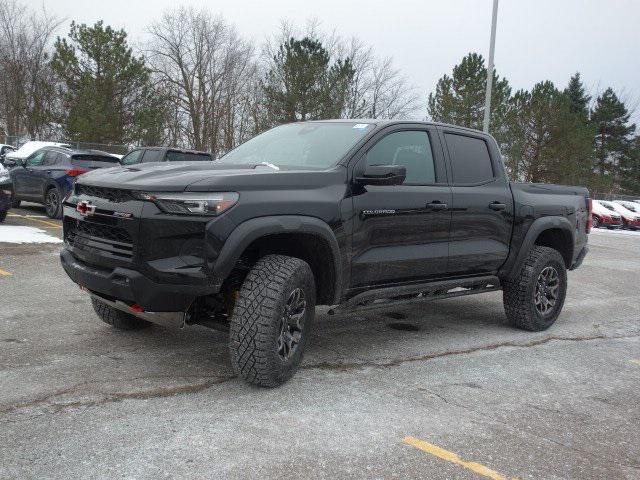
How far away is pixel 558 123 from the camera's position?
43656 mm

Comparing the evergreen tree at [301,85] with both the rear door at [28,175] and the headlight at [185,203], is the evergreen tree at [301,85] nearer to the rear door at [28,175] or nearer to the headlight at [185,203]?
the rear door at [28,175]

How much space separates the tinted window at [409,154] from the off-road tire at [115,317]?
227cm

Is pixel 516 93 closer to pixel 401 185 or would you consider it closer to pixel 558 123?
pixel 558 123

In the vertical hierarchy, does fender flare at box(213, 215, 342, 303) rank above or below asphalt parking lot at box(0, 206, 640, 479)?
above

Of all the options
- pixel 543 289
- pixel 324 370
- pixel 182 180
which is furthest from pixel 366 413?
pixel 543 289

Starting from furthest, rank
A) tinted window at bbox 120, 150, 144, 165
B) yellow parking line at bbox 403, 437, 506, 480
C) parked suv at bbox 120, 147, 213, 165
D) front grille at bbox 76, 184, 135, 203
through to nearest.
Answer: tinted window at bbox 120, 150, 144, 165
parked suv at bbox 120, 147, 213, 165
front grille at bbox 76, 184, 135, 203
yellow parking line at bbox 403, 437, 506, 480

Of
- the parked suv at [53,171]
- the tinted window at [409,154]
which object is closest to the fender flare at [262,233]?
the tinted window at [409,154]

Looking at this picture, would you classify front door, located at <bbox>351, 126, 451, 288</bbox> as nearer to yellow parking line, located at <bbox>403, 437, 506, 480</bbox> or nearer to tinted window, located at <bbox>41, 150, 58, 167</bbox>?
yellow parking line, located at <bbox>403, 437, 506, 480</bbox>

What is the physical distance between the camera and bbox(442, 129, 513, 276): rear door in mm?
5352

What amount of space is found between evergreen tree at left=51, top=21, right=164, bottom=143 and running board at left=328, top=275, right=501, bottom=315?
104 feet

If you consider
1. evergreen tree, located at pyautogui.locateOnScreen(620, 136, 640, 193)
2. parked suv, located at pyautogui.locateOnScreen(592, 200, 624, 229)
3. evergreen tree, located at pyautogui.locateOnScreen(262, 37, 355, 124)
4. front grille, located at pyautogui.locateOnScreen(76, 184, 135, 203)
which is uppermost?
evergreen tree, located at pyautogui.locateOnScreen(262, 37, 355, 124)

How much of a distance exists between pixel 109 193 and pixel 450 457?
251 centimetres

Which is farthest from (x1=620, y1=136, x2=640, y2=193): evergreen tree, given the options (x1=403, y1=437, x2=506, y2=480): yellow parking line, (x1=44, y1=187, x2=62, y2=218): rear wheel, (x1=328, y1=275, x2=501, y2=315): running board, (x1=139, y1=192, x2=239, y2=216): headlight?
(x1=139, y1=192, x2=239, y2=216): headlight

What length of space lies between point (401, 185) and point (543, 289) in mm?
2312
